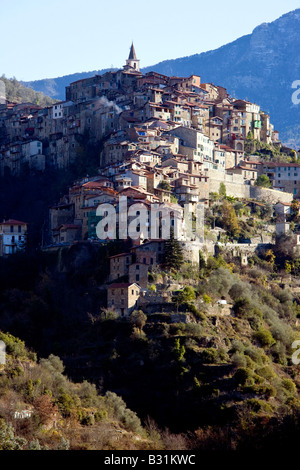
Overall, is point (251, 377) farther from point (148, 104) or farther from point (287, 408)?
point (148, 104)

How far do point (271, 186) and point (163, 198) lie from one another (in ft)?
58.2

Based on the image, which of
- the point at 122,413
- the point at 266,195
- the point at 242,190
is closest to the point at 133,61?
the point at 242,190

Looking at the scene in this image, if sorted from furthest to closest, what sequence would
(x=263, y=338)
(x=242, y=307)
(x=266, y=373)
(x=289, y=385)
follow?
(x=242, y=307), (x=263, y=338), (x=289, y=385), (x=266, y=373)

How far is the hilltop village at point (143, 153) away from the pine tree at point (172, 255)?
56cm

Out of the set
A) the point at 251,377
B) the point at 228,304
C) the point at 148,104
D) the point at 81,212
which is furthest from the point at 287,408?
the point at 148,104

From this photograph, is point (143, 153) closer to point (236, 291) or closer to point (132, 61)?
point (236, 291)

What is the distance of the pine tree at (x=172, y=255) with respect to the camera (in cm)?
6216

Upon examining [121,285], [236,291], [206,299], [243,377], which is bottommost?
[243,377]

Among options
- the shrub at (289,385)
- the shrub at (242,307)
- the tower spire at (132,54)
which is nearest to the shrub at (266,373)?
the shrub at (289,385)

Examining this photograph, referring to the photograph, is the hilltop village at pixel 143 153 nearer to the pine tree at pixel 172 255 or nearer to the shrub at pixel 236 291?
the pine tree at pixel 172 255

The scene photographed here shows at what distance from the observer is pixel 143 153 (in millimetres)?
81375

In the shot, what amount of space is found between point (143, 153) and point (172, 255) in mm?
20981

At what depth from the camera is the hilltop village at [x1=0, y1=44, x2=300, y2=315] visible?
231 feet

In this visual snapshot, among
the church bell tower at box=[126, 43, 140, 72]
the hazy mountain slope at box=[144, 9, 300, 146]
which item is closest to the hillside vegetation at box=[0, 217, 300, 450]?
the church bell tower at box=[126, 43, 140, 72]
